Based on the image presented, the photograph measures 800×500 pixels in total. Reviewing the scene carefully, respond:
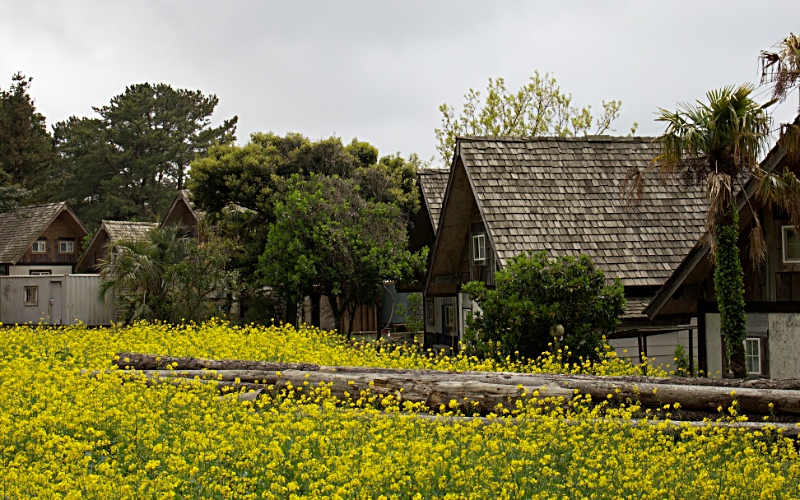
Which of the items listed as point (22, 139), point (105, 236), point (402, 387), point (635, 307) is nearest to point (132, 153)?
point (22, 139)

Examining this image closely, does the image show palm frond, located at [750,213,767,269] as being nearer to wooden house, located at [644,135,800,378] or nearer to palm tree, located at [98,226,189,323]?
wooden house, located at [644,135,800,378]

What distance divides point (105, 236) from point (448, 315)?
98.4ft

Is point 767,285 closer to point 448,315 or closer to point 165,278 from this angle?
point 448,315

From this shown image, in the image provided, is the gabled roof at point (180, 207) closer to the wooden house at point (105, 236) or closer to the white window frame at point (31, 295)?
the wooden house at point (105, 236)

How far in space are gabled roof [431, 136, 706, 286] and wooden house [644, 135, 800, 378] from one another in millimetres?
3380

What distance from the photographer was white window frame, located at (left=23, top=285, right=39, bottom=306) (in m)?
39.6

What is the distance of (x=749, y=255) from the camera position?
17.0 meters

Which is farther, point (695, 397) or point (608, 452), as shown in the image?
point (695, 397)

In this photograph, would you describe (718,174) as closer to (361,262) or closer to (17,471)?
(17,471)

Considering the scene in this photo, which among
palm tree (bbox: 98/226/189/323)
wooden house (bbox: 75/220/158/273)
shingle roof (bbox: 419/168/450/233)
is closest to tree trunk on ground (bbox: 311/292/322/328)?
palm tree (bbox: 98/226/189/323)

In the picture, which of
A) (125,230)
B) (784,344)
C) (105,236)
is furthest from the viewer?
(105,236)

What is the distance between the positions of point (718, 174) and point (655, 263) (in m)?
5.83

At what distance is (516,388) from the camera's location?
11.6m

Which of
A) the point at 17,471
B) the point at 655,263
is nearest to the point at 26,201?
the point at 655,263
